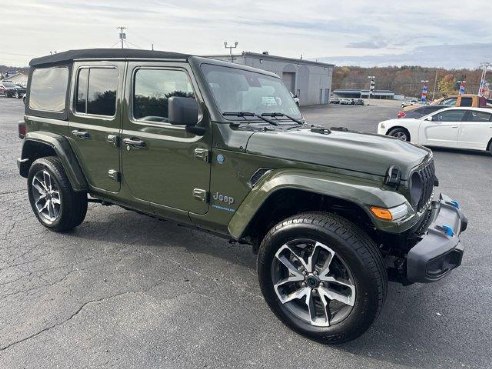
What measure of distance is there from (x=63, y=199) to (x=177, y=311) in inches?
80.1

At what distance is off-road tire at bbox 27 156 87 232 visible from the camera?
4.27 m

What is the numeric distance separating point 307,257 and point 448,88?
98216 millimetres

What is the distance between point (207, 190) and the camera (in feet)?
10.8

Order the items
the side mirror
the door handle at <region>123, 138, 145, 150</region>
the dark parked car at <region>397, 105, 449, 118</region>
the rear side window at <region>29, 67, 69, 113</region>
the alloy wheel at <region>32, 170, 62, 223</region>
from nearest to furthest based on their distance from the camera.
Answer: the side mirror, the door handle at <region>123, 138, 145, 150</region>, the rear side window at <region>29, 67, 69, 113</region>, the alloy wheel at <region>32, 170, 62, 223</region>, the dark parked car at <region>397, 105, 449, 118</region>

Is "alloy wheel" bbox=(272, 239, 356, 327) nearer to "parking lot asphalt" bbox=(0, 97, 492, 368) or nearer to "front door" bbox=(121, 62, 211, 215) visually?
"parking lot asphalt" bbox=(0, 97, 492, 368)

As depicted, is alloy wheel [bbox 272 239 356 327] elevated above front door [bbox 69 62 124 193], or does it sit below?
below

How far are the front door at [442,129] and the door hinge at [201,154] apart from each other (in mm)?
10378

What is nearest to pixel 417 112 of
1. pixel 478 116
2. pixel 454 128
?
pixel 454 128

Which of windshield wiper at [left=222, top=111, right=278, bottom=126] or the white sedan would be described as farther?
the white sedan

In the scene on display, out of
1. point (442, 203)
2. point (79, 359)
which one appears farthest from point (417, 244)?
point (79, 359)

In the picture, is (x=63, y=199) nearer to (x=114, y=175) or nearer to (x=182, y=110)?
(x=114, y=175)

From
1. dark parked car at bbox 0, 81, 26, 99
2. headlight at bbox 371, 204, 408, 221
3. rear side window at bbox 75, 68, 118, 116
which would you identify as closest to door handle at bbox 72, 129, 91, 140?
rear side window at bbox 75, 68, 118, 116

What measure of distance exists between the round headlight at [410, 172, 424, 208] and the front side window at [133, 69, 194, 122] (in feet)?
6.05

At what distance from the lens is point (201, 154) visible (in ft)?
10.6
